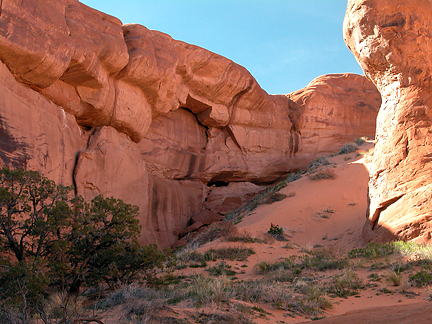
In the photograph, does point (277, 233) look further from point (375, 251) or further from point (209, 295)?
point (209, 295)

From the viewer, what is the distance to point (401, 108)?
991cm

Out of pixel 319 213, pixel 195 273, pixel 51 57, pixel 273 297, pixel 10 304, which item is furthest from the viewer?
pixel 319 213

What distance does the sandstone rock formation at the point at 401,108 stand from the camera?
948cm

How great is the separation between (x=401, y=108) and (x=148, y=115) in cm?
1071

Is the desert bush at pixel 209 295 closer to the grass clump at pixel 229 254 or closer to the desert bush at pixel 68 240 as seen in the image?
the desert bush at pixel 68 240

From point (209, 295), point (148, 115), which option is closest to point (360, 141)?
point (148, 115)

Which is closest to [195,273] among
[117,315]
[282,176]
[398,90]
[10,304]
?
[117,315]

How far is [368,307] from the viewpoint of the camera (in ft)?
19.4

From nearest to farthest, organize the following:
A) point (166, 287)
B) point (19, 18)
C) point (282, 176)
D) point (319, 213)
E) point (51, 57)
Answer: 1. point (166, 287)
2. point (19, 18)
3. point (51, 57)
4. point (319, 213)
5. point (282, 176)

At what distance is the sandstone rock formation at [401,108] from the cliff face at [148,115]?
8.68 meters

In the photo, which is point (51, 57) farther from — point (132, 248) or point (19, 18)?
point (132, 248)

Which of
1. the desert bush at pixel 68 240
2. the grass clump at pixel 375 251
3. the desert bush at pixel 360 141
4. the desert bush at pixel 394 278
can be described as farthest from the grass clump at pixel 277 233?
the desert bush at pixel 360 141

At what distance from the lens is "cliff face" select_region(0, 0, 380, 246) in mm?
11289

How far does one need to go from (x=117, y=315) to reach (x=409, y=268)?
5.36 metres
